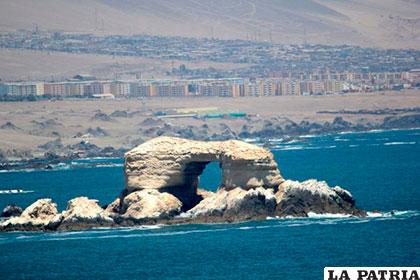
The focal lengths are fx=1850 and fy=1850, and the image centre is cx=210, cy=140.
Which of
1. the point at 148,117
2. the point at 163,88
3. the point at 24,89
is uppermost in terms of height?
the point at 24,89

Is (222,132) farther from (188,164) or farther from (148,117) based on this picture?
(188,164)

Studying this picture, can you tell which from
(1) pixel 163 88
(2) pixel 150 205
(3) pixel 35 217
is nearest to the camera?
(2) pixel 150 205

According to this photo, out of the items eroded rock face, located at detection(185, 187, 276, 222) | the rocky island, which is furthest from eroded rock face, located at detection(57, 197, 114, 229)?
eroded rock face, located at detection(185, 187, 276, 222)

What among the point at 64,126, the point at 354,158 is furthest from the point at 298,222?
the point at 64,126

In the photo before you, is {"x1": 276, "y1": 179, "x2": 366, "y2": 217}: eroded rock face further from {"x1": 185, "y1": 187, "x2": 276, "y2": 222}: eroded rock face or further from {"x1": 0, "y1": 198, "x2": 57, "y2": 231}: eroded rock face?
{"x1": 0, "y1": 198, "x2": 57, "y2": 231}: eroded rock face

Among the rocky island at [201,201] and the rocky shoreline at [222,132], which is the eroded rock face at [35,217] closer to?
the rocky island at [201,201]

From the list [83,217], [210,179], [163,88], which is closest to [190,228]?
[83,217]
